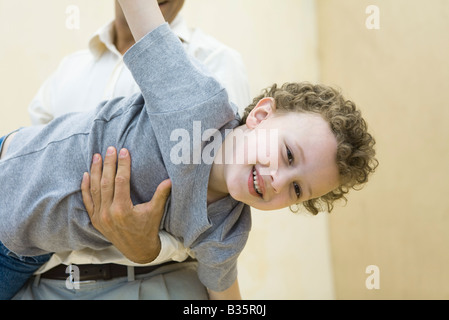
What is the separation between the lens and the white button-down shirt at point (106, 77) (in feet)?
3.78

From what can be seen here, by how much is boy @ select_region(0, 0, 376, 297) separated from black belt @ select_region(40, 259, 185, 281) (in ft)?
0.41

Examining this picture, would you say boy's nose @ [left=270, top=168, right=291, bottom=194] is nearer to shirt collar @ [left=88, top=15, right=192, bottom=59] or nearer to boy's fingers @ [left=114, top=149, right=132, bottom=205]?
boy's fingers @ [left=114, top=149, right=132, bottom=205]

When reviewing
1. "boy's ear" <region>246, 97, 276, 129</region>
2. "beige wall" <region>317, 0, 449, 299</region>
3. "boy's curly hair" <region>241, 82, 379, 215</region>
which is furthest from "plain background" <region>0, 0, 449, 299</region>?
"boy's ear" <region>246, 97, 276, 129</region>

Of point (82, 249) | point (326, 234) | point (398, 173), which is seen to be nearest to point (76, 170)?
point (82, 249)

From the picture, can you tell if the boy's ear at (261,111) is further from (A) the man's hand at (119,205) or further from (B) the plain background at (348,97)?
(B) the plain background at (348,97)

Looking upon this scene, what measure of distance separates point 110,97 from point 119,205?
34 cm

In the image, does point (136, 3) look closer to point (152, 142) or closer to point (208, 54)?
point (152, 142)

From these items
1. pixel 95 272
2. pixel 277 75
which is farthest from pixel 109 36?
pixel 277 75

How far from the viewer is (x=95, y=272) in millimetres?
1073

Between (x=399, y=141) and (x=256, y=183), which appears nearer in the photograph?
(x=256, y=183)

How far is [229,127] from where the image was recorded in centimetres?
92

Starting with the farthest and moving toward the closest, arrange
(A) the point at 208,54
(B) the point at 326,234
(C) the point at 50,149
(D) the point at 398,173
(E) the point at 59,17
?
(B) the point at 326,234
(E) the point at 59,17
(D) the point at 398,173
(A) the point at 208,54
(C) the point at 50,149

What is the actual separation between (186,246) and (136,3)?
1.52ft

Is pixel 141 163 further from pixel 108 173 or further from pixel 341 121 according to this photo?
pixel 341 121
